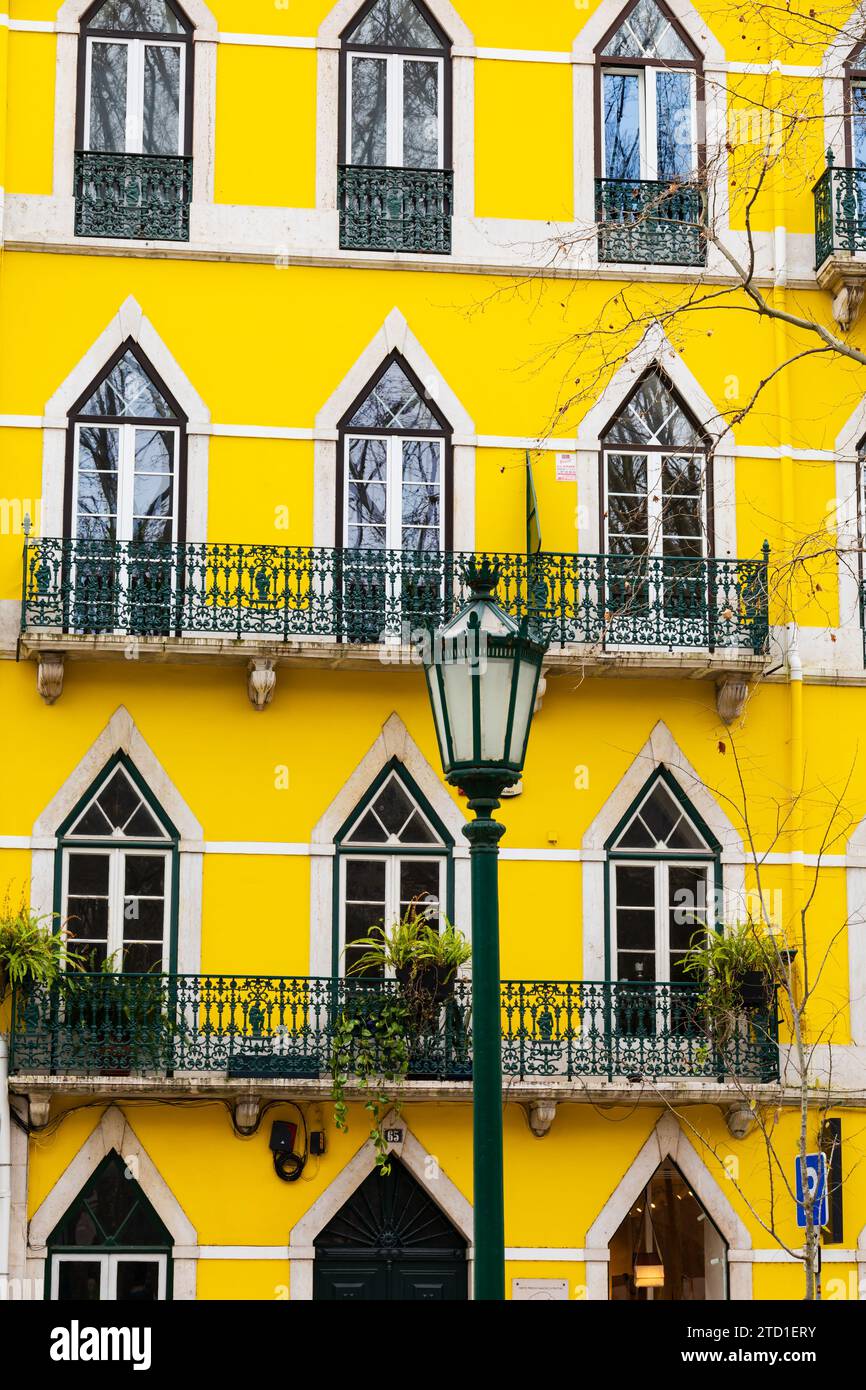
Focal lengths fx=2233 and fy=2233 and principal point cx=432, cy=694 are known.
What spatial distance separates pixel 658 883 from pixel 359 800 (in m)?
2.70

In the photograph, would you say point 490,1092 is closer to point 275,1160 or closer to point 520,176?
point 275,1160

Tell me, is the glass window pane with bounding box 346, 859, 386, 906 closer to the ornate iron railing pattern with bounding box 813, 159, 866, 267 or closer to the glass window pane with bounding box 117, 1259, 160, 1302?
the glass window pane with bounding box 117, 1259, 160, 1302

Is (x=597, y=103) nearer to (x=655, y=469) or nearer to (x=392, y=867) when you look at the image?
(x=655, y=469)

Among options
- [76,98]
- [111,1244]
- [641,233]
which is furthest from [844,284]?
[111,1244]

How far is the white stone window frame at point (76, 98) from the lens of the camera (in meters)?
19.5

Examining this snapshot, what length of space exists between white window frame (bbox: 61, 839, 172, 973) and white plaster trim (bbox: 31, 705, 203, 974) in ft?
0.37

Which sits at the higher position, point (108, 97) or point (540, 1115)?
point (108, 97)

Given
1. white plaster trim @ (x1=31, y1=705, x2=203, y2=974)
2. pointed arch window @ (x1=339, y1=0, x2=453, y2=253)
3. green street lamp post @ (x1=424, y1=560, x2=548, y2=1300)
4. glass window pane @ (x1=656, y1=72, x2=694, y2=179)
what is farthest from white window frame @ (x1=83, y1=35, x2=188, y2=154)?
green street lamp post @ (x1=424, y1=560, x2=548, y2=1300)

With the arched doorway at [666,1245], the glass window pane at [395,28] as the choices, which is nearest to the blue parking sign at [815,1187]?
the arched doorway at [666,1245]

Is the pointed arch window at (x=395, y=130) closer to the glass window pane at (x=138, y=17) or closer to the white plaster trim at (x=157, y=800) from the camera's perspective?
the glass window pane at (x=138, y=17)

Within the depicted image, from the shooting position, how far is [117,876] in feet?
61.6

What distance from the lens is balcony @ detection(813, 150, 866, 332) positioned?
19.7 metres
